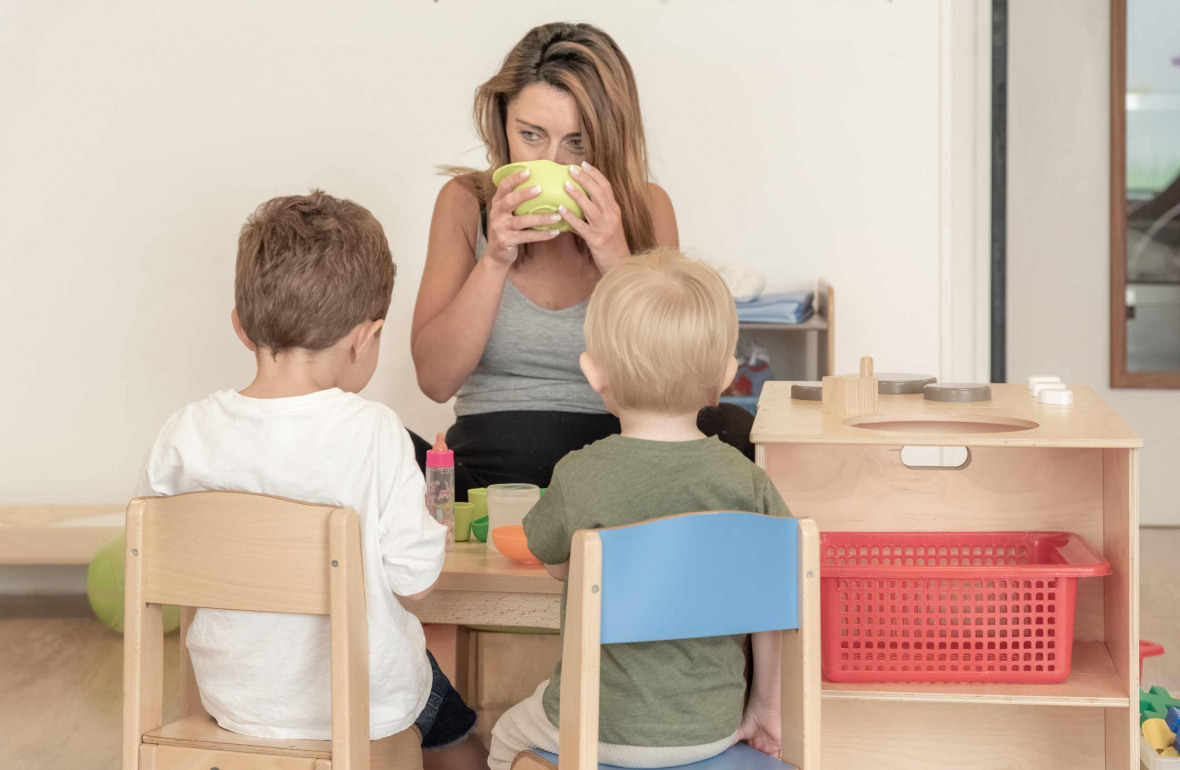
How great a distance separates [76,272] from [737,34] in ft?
6.33

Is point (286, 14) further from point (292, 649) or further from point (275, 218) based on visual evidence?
point (292, 649)

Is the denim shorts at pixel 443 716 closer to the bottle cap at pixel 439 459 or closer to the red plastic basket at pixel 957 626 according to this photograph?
the bottle cap at pixel 439 459

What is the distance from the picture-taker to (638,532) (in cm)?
103

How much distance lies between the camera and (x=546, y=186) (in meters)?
1.71

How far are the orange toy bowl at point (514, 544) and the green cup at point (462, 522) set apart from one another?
0.13 metres

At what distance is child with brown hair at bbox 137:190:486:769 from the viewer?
3.94 feet

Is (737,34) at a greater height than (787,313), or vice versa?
(737,34)

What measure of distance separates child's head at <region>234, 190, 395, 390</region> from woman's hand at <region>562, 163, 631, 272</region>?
44 cm

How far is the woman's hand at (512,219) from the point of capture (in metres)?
1.71

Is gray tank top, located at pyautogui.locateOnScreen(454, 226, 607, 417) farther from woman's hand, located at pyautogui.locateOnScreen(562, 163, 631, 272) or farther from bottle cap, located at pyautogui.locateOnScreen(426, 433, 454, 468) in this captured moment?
bottle cap, located at pyautogui.locateOnScreen(426, 433, 454, 468)

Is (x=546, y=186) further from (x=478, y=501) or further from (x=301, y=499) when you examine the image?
(x=301, y=499)

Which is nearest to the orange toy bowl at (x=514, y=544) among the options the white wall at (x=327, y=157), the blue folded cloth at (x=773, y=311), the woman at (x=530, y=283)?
the woman at (x=530, y=283)

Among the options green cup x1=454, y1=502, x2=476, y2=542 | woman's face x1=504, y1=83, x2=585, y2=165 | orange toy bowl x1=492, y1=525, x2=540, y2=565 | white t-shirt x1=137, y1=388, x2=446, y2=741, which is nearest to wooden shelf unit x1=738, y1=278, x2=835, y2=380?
woman's face x1=504, y1=83, x2=585, y2=165

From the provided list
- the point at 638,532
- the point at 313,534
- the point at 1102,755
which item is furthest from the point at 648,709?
the point at 1102,755
